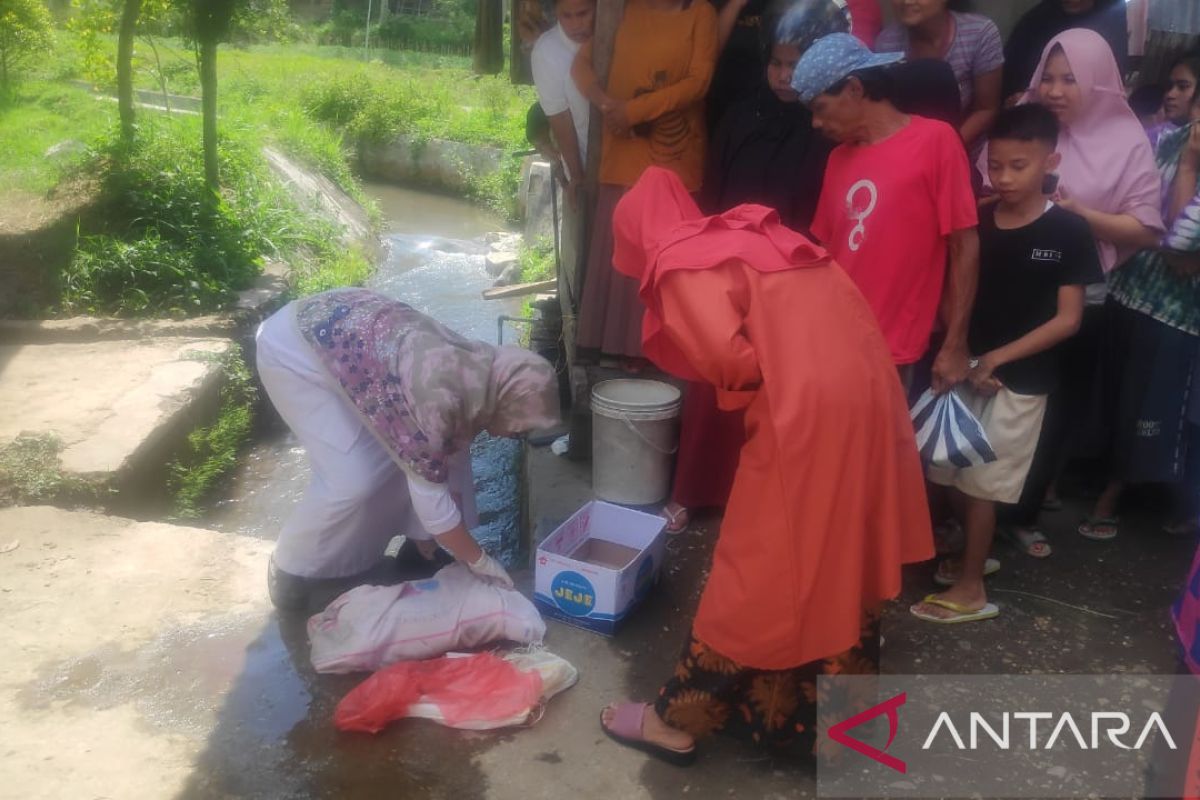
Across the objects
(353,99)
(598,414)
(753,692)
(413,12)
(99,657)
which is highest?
(413,12)

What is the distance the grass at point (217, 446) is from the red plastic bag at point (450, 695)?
8.84ft

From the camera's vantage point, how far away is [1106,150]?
10.1 ft

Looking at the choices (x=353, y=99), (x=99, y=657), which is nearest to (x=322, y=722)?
(x=99, y=657)

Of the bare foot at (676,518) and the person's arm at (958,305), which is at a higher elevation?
the person's arm at (958,305)

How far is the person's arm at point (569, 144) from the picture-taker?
4.10 m

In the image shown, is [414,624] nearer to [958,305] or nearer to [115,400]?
[958,305]

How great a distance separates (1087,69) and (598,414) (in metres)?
2.08

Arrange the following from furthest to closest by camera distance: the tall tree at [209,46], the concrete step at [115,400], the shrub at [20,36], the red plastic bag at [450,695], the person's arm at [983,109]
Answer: the shrub at [20,36] → the tall tree at [209,46] → the concrete step at [115,400] → the person's arm at [983,109] → the red plastic bag at [450,695]

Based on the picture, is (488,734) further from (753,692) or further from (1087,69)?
(1087,69)

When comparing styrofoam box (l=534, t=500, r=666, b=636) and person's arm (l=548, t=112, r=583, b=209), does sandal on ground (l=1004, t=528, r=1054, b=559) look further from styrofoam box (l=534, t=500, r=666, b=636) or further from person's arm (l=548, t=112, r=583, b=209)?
person's arm (l=548, t=112, r=583, b=209)

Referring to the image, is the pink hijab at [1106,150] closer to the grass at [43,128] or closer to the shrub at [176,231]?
the shrub at [176,231]

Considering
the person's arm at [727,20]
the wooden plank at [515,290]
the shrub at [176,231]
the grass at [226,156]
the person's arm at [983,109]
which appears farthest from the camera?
the grass at [226,156]

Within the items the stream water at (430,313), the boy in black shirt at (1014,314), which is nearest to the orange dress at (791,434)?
the boy in black shirt at (1014,314)

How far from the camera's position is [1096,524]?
368cm
